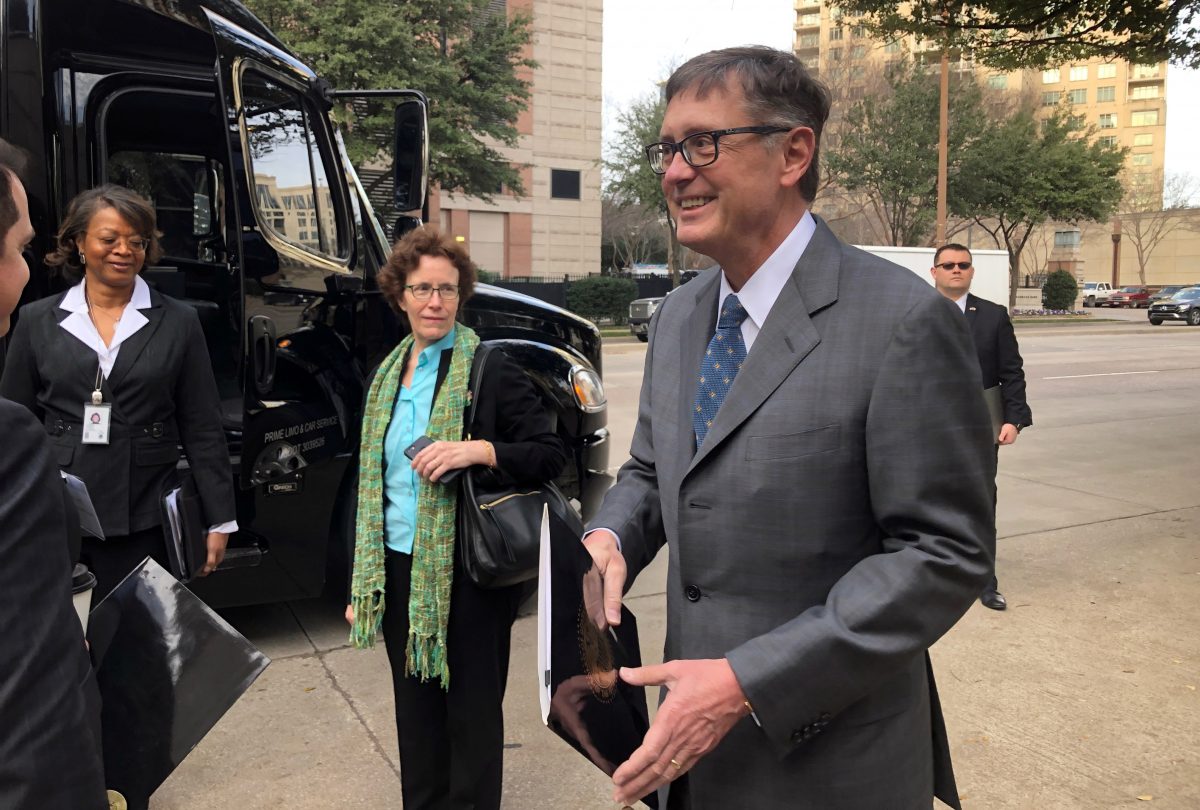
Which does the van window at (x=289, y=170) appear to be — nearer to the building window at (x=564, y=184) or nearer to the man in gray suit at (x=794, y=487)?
the man in gray suit at (x=794, y=487)

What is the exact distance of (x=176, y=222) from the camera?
4.69 meters

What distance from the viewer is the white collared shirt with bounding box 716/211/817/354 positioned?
164 centimetres

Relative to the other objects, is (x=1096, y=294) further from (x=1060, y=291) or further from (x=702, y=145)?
(x=702, y=145)

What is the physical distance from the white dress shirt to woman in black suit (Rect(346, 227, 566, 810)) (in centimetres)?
77

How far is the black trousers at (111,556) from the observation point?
117 inches

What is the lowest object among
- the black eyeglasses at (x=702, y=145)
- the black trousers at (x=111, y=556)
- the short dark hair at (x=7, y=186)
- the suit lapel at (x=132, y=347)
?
the black trousers at (x=111, y=556)

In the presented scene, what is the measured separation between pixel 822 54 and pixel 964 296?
39729 mm

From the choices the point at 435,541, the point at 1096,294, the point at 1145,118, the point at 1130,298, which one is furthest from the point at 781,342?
the point at 1145,118

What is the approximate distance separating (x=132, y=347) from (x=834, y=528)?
2335mm

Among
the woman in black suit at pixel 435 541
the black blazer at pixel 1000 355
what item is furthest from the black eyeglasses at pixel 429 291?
the black blazer at pixel 1000 355

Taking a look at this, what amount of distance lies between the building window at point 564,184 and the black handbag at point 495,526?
4451 centimetres

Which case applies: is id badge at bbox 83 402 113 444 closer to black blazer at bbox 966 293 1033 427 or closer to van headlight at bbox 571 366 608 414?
van headlight at bbox 571 366 608 414

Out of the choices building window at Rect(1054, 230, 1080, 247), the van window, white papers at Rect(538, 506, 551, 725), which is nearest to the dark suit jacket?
white papers at Rect(538, 506, 551, 725)

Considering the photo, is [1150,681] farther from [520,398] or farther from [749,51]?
[749,51]
